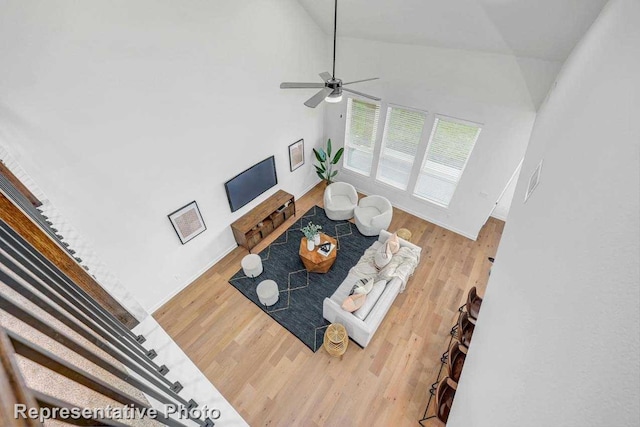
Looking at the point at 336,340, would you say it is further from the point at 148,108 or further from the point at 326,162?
the point at 326,162

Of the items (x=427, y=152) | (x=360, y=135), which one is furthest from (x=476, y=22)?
(x=360, y=135)

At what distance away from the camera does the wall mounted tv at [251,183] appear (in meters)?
4.95

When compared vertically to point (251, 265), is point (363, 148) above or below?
above

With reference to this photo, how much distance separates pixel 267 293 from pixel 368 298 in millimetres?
1651

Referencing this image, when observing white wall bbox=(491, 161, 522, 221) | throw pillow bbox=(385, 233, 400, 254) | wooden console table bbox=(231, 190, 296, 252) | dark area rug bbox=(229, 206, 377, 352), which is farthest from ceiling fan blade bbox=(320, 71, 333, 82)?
white wall bbox=(491, 161, 522, 221)

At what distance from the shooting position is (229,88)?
415 cm

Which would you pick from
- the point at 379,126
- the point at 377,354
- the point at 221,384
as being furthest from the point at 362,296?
the point at 379,126

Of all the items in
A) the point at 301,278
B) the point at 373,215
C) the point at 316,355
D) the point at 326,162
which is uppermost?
the point at 326,162

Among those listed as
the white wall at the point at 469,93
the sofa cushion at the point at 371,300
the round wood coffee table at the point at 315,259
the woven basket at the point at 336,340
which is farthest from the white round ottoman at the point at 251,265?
the white wall at the point at 469,93

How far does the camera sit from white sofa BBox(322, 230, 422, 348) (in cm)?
402

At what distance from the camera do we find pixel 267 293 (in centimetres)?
450

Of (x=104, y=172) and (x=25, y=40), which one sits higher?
(x=25, y=40)

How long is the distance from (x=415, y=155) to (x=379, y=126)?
39.7 inches

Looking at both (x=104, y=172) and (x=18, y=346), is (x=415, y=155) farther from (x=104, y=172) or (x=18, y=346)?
(x=18, y=346)
